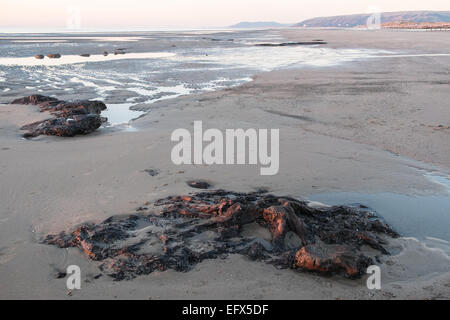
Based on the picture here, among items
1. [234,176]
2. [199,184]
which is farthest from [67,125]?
[234,176]

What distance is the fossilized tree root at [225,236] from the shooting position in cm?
338

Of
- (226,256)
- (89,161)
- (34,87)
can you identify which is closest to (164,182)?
(89,161)

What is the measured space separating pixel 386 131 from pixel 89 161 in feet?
19.0

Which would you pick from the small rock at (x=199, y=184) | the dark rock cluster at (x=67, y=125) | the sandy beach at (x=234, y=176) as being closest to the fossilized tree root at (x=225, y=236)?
the sandy beach at (x=234, y=176)

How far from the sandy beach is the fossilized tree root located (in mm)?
119

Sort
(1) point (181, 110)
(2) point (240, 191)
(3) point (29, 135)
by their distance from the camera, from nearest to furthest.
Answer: (2) point (240, 191) < (3) point (29, 135) < (1) point (181, 110)

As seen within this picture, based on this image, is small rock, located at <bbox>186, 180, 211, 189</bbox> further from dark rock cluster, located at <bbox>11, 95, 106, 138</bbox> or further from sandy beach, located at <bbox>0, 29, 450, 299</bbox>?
dark rock cluster, located at <bbox>11, 95, 106, 138</bbox>

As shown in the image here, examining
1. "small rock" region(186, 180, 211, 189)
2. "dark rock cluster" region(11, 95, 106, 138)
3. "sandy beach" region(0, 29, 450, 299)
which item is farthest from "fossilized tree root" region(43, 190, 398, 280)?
"dark rock cluster" region(11, 95, 106, 138)

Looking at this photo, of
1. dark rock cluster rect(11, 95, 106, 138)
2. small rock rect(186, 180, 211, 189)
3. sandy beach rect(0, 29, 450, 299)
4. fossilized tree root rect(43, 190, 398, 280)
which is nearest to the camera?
sandy beach rect(0, 29, 450, 299)

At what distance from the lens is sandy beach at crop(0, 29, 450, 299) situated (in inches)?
126

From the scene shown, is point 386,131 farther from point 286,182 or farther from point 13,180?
A: point 13,180

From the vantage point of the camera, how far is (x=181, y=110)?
32.6 ft

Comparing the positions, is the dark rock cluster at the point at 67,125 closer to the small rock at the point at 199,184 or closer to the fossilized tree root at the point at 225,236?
the small rock at the point at 199,184

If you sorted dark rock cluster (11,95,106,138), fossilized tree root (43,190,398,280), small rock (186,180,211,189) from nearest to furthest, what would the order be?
1. fossilized tree root (43,190,398,280)
2. small rock (186,180,211,189)
3. dark rock cluster (11,95,106,138)
